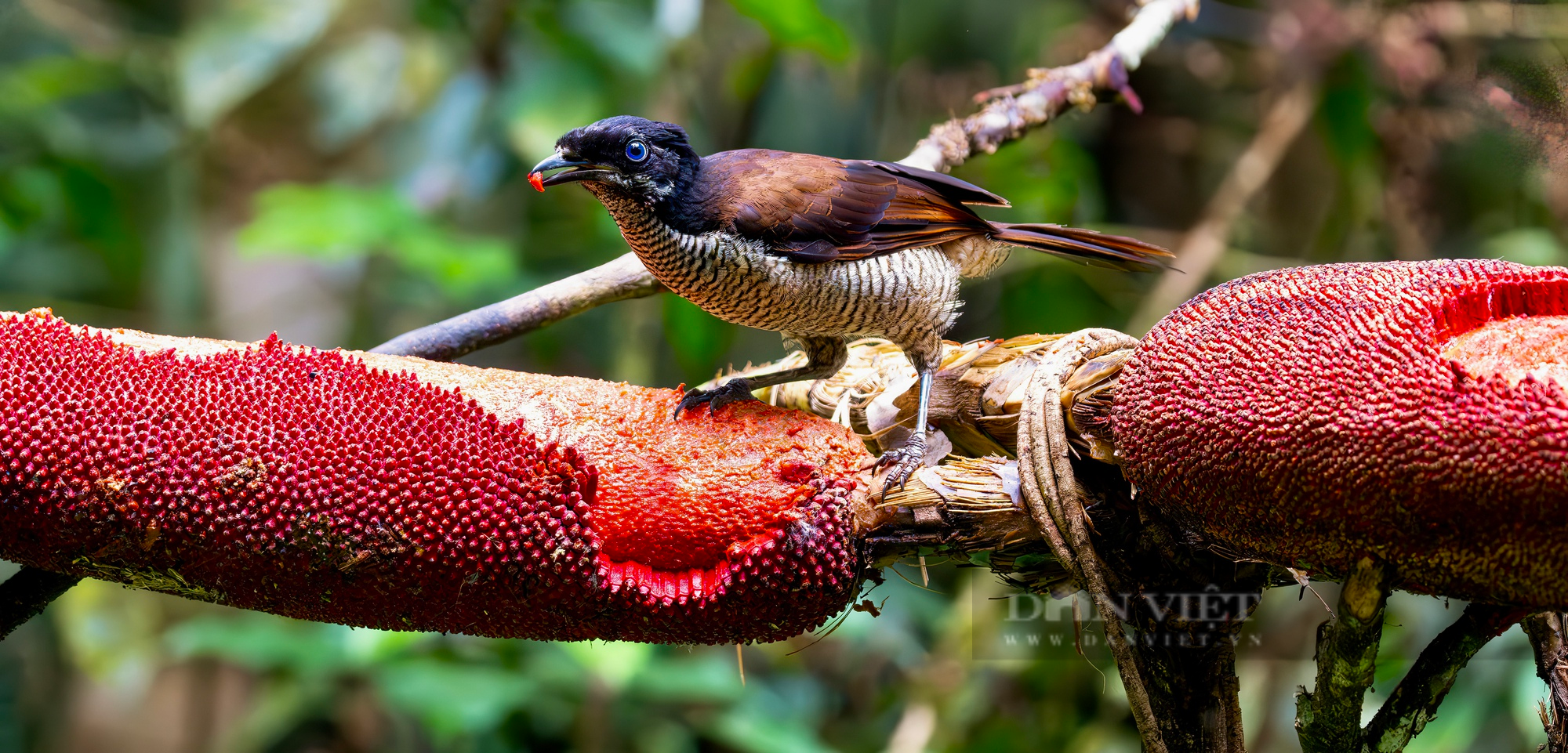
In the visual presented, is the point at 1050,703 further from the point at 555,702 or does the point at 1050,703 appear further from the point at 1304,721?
the point at 1304,721

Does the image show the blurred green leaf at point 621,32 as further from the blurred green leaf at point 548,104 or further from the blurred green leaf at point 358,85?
the blurred green leaf at point 358,85

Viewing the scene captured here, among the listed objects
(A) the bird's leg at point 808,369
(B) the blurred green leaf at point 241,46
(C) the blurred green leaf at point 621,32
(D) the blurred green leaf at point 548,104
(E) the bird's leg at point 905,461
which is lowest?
(E) the bird's leg at point 905,461

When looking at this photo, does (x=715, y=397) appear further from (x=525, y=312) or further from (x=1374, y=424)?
(x=1374, y=424)

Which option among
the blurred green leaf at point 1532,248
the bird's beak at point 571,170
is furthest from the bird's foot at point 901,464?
the blurred green leaf at point 1532,248

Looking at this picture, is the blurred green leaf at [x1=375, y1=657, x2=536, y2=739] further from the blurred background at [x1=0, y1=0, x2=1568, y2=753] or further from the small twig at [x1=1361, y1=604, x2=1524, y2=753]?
the small twig at [x1=1361, y1=604, x2=1524, y2=753]

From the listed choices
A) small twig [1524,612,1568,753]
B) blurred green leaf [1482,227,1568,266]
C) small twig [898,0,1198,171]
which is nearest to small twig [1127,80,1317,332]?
blurred green leaf [1482,227,1568,266]

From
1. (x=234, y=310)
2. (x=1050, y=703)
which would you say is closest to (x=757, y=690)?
(x=1050, y=703)
